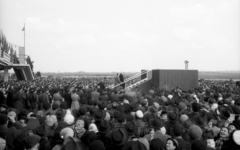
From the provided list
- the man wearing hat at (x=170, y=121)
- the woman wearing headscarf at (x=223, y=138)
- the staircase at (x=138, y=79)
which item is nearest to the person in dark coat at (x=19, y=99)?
the man wearing hat at (x=170, y=121)

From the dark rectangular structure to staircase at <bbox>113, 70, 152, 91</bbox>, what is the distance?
34 cm

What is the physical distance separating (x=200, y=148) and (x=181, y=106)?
413 centimetres

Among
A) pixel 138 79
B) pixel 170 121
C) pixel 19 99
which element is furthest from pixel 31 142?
pixel 138 79

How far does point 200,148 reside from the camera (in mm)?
3898

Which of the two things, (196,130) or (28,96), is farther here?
(28,96)

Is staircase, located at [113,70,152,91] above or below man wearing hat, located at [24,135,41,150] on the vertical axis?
above

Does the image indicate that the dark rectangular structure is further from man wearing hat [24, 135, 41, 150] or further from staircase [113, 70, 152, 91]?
man wearing hat [24, 135, 41, 150]

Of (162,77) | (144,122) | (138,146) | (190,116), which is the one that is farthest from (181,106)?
(162,77)

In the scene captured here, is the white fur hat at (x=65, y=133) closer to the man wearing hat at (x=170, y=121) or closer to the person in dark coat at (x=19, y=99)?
the man wearing hat at (x=170, y=121)

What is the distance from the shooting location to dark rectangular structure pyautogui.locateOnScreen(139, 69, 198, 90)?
19656mm

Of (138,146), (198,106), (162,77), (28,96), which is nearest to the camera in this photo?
(138,146)

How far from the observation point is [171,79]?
1997 cm

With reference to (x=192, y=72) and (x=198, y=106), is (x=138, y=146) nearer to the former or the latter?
(x=198, y=106)

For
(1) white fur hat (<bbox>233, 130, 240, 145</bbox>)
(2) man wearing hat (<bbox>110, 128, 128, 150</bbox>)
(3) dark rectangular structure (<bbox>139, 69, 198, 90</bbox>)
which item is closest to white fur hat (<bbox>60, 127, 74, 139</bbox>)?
(2) man wearing hat (<bbox>110, 128, 128, 150</bbox>)
